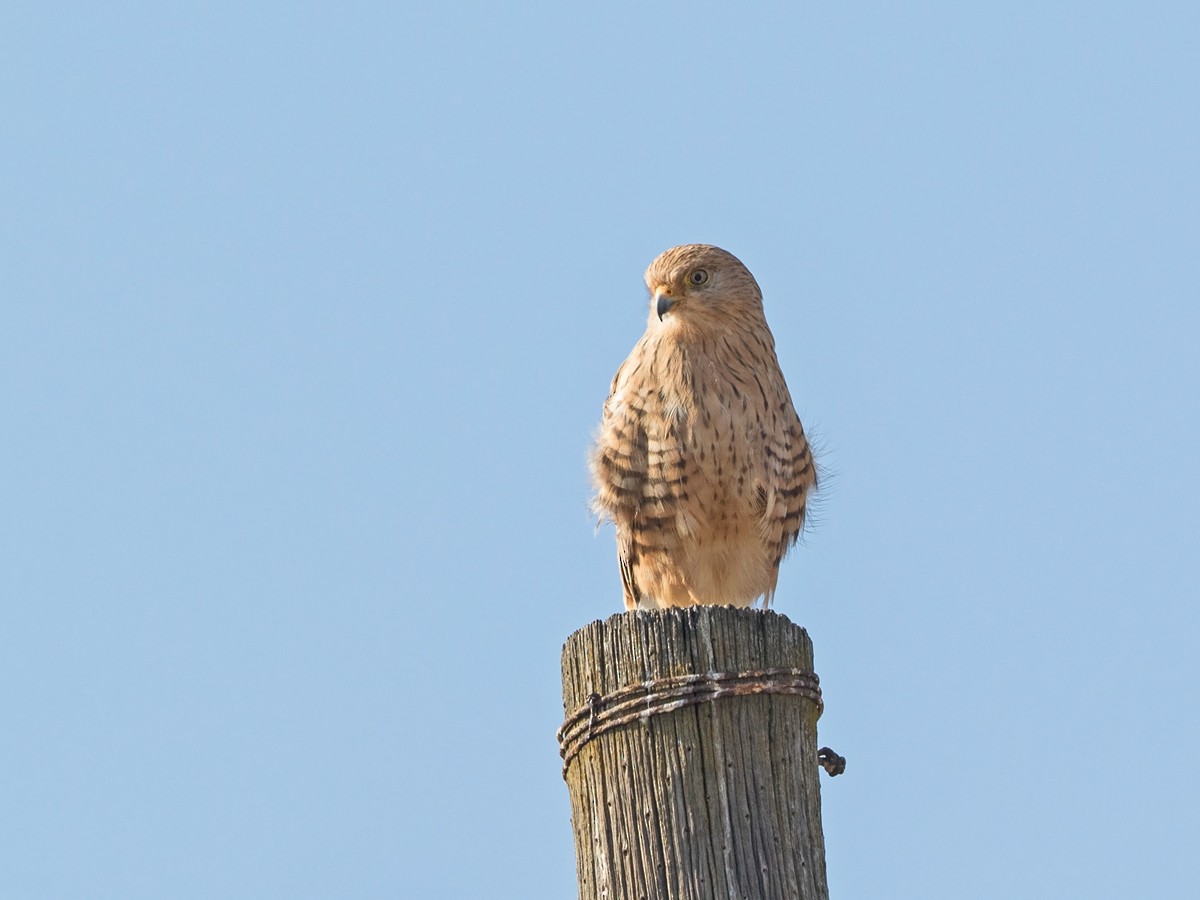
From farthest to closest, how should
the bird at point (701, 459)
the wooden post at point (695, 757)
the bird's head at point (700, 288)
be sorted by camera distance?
the bird's head at point (700, 288)
the bird at point (701, 459)
the wooden post at point (695, 757)

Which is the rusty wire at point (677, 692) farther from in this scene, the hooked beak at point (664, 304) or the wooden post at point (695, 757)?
the hooked beak at point (664, 304)

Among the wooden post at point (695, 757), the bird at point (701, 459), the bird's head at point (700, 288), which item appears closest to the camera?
the wooden post at point (695, 757)

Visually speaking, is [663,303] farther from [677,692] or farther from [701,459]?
[677,692]

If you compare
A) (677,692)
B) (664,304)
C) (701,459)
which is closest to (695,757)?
(677,692)

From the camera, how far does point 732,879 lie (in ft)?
9.18

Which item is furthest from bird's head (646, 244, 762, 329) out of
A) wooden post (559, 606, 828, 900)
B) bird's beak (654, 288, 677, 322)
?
wooden post (559, 606, 828, 900)

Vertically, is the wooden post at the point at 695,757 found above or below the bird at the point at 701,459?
below

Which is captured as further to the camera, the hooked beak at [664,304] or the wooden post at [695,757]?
the hooked beak at [664,304]

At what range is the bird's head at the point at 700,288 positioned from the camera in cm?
607

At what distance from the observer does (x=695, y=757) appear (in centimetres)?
290

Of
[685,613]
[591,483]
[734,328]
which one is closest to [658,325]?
[734,328]

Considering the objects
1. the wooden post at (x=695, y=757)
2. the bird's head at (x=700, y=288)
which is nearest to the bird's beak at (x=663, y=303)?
the bird's head at (x=700, y=288)

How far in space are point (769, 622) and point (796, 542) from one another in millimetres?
2988

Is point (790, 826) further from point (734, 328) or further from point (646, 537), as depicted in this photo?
point (734, 328)
